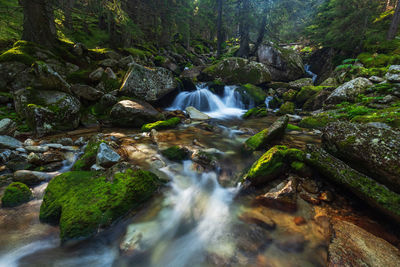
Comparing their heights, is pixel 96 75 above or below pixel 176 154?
above

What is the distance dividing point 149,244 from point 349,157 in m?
3.87

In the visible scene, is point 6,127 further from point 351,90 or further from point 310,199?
point 351,90

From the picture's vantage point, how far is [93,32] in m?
15.7

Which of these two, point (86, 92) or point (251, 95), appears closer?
point (86, 92)

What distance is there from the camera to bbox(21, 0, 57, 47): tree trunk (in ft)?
23.1

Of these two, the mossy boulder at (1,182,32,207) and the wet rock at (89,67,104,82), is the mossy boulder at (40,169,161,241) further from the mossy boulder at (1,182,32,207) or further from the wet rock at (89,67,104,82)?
the wet rock at (89,67,104,82)

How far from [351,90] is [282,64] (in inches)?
355

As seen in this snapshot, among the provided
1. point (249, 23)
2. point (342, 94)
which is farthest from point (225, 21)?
point (342, 94)

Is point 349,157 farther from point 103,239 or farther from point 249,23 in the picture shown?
point 249,23

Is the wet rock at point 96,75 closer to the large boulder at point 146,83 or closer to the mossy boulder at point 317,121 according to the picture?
the large boulder at point 146,83

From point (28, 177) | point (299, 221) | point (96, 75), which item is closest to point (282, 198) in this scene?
point (299, 221)

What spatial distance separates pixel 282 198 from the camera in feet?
10.5

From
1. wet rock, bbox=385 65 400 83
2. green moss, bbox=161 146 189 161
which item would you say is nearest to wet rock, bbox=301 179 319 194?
green moss, bbox=161 146 189 161

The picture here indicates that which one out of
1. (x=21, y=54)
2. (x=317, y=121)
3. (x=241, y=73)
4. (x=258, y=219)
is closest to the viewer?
(x=258, y=219)
